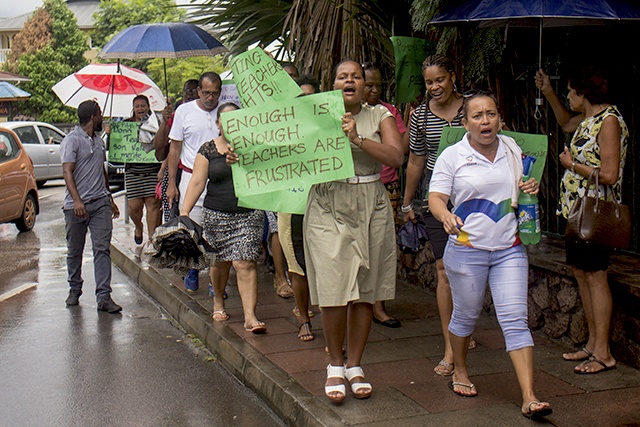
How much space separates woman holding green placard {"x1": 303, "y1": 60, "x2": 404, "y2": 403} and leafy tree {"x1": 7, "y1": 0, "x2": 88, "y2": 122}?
52.1m

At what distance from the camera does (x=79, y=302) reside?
29.7 ft

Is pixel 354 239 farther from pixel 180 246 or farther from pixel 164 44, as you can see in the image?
pixel 164 44

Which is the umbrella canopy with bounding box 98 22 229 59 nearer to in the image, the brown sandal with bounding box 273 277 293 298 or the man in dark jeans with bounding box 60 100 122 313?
the man in dark jeans with bounding box 60 100 122 313

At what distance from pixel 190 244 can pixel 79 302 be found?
109 inches

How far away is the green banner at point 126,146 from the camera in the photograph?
36.7ft

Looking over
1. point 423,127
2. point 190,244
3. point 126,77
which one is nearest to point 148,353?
point 190,244

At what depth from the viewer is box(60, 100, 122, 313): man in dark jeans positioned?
8383 mm

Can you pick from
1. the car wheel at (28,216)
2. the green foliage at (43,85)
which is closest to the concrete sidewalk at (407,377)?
the car wheel at (28,216)

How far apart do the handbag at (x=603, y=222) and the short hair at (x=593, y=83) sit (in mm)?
479

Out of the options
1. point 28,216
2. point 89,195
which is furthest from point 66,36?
point 89,195

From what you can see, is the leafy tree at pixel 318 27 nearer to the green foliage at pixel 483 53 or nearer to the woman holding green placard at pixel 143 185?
the woman holding green placard at pixel 143 185

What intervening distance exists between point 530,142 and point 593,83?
0.61 m

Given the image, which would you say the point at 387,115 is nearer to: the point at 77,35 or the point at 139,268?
the point at 139,268

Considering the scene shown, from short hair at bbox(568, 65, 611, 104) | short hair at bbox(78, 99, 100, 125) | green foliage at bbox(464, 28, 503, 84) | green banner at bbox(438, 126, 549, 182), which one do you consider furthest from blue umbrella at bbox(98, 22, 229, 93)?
short hair at bbox(568, 65, 611, 104)
